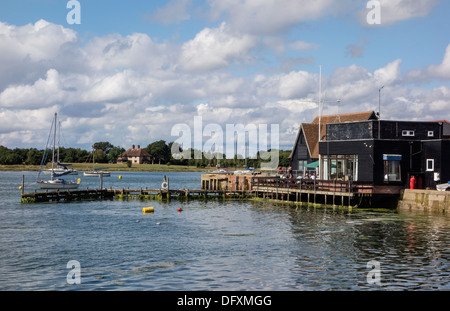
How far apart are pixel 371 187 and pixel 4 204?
44.8 m

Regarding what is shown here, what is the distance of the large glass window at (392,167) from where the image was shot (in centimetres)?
4900

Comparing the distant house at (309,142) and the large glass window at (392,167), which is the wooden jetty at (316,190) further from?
the distant house at (309,142)

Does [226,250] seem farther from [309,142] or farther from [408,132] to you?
[309,142]

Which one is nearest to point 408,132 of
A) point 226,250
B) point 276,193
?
point 276,193

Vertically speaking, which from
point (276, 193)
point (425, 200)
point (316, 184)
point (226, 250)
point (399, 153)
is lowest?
point (226, 250)

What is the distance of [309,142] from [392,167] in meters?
21.7

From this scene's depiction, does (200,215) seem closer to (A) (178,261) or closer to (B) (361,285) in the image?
(A) (178,261)

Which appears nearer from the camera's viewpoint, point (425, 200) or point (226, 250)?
point (226, 250)

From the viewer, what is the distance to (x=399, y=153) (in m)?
49.2

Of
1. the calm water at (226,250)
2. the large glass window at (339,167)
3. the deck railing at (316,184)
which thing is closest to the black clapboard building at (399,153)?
the large glass window at (339,167)

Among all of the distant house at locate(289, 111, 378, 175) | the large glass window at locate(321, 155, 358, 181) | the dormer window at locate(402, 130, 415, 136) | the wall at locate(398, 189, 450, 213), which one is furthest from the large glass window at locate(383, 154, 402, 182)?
the distant house at locate(289, 111, 378, 175)

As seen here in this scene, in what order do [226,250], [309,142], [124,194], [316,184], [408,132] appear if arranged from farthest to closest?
[309,142], [124,194], [316,184], [408,132], [226,250]

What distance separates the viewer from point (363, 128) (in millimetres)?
50469
